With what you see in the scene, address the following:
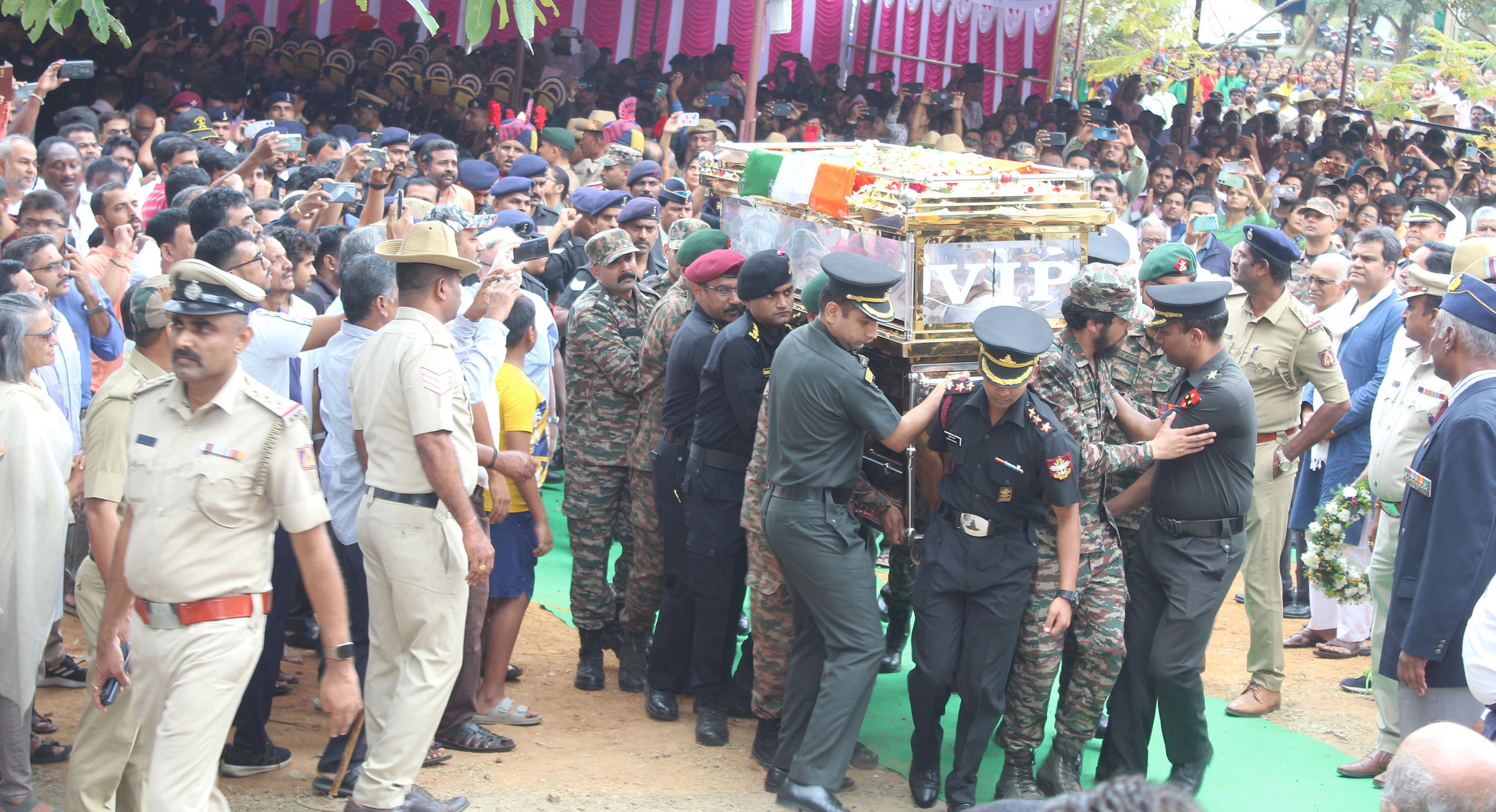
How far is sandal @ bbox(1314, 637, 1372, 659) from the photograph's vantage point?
6070 millimetres

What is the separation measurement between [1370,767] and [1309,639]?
166 cm

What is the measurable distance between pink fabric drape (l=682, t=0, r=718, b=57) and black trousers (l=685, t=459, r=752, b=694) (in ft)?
40.9

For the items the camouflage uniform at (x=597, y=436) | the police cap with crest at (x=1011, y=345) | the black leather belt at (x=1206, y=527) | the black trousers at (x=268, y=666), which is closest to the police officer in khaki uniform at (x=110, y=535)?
the black trousers at (x=268, y=666)

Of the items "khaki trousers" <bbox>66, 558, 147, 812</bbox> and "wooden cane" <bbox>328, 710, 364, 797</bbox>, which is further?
"wooden cane" <bbox>328, 710, 364, 797</bbox>

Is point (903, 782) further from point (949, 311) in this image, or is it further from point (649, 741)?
point (949, 311)

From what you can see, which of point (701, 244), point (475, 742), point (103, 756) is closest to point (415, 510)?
point (103, 756)

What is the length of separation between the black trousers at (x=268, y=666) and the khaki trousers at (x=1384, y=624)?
3899 millimetres

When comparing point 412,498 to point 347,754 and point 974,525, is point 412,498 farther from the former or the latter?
point 974,525

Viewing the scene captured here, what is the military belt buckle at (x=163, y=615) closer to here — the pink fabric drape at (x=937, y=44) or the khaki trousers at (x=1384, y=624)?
the khaki trousers at (x=1384, y=624)

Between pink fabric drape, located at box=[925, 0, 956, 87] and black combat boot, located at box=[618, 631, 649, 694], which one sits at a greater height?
pink fabric drape, located at box=[925, 0, 956, 87]

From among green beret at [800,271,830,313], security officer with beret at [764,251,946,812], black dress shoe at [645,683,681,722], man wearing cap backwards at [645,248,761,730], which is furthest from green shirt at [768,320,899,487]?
black dress shoe at [645,683,681,722]

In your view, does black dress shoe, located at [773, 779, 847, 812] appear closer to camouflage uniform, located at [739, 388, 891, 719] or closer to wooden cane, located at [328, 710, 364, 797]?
camouflage uniform, located at [739, 388, 891, 719]

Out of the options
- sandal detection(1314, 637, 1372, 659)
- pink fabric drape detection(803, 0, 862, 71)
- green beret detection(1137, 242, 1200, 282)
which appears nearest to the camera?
green beret detection(1137, 242, 1200, 282)

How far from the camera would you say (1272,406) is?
5.32 metres
